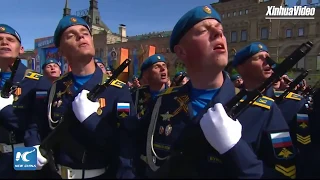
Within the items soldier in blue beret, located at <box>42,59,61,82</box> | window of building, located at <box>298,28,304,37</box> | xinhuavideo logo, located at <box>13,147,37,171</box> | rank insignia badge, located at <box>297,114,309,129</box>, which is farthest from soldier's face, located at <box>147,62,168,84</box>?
window of building, located at <box>298,28,304,37</box>

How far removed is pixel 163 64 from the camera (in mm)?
6082

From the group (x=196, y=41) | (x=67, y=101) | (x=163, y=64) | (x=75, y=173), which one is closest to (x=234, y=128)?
(x=196, y=41)

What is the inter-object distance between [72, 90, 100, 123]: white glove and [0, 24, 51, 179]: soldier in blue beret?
97 cm

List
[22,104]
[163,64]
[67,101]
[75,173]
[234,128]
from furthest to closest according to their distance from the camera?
1. [163,64]
2. [22,104]
3. [67,101]
4. [75,173]
5. [234,128]

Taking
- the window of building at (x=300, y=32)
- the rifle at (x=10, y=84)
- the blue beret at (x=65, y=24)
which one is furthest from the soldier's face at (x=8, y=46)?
the window of building at (x=300, y=32)

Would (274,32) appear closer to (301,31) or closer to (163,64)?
(301,31)

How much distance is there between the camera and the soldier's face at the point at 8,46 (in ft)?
13.8

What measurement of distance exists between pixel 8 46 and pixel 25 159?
183 cm

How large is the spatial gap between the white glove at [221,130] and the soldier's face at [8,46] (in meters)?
3.12

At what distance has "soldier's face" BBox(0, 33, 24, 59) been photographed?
13.8ft

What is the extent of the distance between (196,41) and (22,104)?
2.50 metres

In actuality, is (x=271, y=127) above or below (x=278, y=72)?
below

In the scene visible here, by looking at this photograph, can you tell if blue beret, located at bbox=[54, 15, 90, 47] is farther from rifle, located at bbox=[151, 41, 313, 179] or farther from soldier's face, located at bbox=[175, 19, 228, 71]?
rifle, located at bbox=[151, 41, 313, 179]

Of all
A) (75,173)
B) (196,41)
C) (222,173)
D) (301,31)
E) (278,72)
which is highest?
(301,31)
